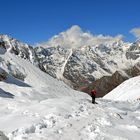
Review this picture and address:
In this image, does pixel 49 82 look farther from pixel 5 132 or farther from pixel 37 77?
pixel 5 132

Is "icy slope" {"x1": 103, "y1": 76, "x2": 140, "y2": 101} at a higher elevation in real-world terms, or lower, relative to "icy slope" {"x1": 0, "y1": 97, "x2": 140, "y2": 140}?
higher

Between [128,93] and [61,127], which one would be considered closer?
[61,127]

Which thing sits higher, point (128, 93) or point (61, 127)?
point (128, 93)

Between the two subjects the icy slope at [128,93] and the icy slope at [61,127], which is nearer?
the icy slope at [61,127]

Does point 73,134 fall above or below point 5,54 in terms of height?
below

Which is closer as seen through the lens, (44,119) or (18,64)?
(44,119)

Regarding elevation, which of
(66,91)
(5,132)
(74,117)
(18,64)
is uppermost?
(18,64)

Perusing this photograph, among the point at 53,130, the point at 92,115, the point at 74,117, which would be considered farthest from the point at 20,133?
the point at 92,115

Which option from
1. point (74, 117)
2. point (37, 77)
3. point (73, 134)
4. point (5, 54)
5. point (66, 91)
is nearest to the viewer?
point (73, 134)

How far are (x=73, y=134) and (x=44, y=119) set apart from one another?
3715mm

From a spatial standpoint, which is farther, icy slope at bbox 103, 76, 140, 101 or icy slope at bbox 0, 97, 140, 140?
icy slope at bbox 103, 76, 140, 101

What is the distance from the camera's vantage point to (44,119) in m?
24.9

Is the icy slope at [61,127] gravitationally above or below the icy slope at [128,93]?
below

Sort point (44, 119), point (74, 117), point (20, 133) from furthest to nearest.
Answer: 1. point (74, 117)
2. point (44, 119)
3. point (20, 133)
